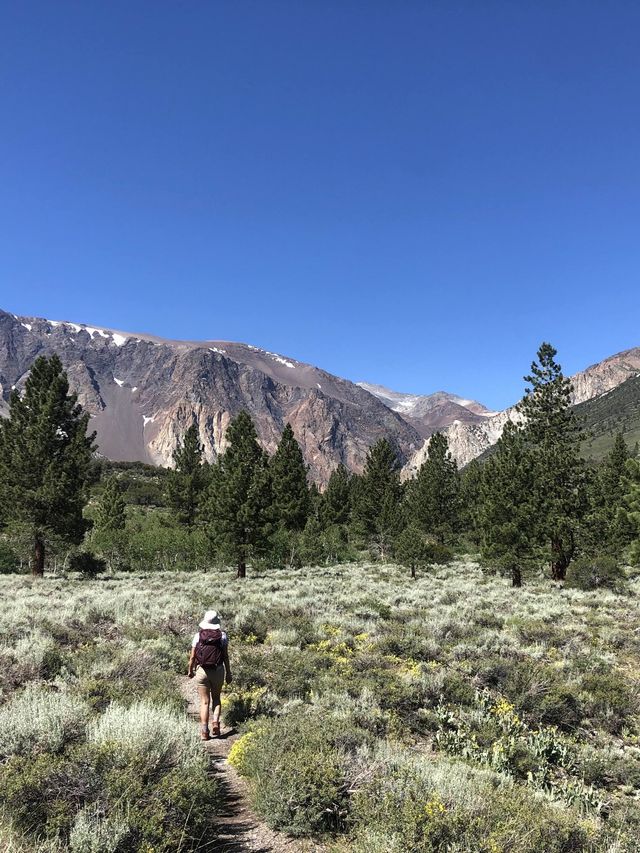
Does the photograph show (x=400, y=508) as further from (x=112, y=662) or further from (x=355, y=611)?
(x=112, y=662)

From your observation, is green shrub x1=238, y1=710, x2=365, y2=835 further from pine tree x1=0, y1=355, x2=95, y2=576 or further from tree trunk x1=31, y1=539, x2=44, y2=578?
tree trunk x1=31, y1=539, x2=44, y2=578

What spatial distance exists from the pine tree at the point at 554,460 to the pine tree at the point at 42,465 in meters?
25.8

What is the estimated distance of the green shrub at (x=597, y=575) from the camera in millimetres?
24406

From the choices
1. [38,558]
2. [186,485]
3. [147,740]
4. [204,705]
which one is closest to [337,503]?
[186,485]

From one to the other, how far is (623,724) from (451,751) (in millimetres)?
4121

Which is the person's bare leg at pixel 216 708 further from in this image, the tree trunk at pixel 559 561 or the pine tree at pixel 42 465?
the tree trunk at pixel 559 561

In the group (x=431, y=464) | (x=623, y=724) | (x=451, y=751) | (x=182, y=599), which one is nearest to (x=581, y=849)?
(x=451, y=751)

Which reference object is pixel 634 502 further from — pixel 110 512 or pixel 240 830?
pixel 110 512

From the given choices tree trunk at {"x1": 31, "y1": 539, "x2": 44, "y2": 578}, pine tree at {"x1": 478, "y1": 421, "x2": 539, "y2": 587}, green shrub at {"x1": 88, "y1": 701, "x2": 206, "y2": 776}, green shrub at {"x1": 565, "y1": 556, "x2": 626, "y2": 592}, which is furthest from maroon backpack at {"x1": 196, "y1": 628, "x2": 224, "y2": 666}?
green shrub at {"x1": 565, "y1": 556, "x2": 626, "y2": 592}

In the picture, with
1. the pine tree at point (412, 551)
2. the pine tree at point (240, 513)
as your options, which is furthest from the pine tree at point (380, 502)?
the pine tree at point (240, 513)

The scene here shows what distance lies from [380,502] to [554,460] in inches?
940

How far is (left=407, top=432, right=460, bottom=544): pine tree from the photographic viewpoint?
1901 inches

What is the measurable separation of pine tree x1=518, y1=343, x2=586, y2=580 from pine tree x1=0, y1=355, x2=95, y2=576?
2578 cm

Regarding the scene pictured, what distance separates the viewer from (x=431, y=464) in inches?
2068
